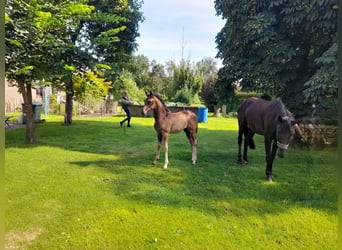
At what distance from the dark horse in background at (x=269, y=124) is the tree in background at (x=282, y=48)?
0.27 metres

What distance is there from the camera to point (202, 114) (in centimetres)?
354

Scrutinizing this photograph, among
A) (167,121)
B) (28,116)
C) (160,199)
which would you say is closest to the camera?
(160,199)

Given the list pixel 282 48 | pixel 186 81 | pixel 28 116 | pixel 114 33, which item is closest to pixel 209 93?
pixel 186 81

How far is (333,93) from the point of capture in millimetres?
2492

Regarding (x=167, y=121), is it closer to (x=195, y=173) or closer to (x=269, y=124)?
(x=195, y=173)

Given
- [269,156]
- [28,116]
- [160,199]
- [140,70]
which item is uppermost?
[140,70]

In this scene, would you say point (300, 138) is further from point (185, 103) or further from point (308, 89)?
point (185, 103)

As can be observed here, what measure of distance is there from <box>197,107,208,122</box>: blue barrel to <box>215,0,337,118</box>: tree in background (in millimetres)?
316

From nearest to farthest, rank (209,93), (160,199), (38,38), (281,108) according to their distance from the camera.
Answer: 1. (160,199)
2. (281,108)
3. (38,38)
4. (209,93)

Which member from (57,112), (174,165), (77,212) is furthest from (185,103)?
(57,112)

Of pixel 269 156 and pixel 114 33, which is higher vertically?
pixel 114 33

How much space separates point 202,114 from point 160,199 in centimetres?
151

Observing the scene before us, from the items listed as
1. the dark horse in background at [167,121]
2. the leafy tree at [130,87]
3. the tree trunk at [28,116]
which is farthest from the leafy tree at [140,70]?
the tree trunk at [28,116]

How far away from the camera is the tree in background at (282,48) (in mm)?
2635
